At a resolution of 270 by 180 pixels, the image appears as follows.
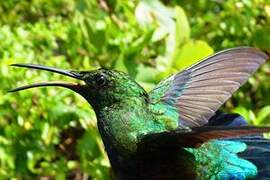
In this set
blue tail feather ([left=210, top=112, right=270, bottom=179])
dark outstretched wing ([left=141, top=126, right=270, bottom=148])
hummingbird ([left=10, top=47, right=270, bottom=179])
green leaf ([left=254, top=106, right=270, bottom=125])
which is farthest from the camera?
green leaf ([left=254, top=106, right=270, bottom=125])

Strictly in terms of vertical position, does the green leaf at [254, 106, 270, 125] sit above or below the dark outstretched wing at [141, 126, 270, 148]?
above

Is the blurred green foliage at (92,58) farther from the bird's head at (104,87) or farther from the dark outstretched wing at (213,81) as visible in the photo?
the bird's head at (104,87)

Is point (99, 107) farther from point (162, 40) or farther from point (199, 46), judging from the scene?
point (162, 40)

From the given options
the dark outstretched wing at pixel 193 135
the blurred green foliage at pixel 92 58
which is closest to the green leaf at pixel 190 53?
the blurred green foliage at pixel 92 58

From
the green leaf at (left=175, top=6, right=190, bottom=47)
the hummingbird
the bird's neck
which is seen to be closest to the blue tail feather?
the hummingbird

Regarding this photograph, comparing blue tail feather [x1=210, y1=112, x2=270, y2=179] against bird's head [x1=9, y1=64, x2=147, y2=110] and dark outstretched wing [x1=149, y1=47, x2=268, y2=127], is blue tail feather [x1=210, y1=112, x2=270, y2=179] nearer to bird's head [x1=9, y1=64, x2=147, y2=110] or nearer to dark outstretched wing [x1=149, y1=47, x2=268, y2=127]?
dark outstretched wing [x1=149, y1=47, x2=268, y2=127]

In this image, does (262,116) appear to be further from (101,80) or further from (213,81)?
(101,80)

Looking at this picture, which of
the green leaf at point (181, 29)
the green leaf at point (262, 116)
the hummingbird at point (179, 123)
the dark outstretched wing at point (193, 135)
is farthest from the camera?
the green leaf at point (181, 29)
